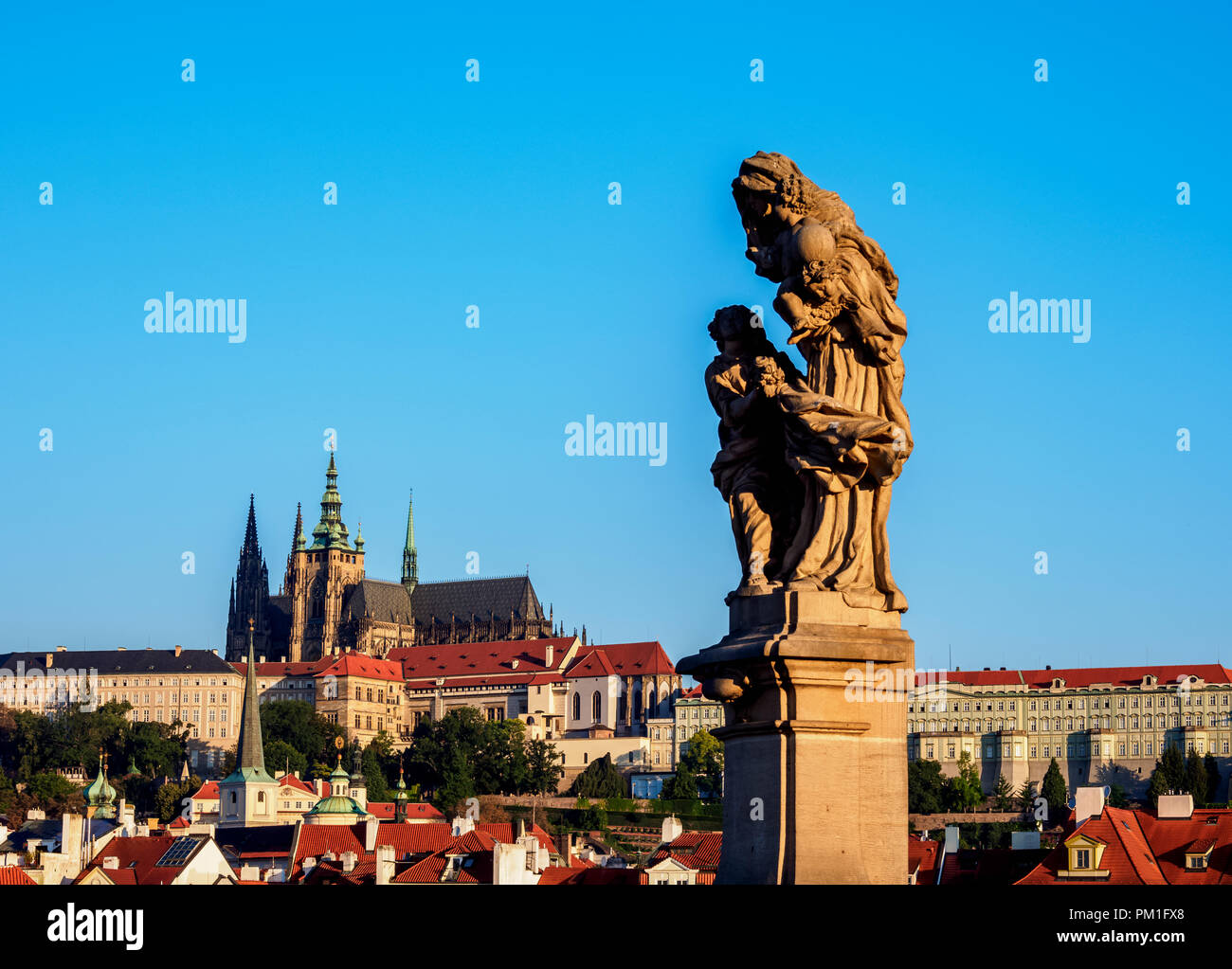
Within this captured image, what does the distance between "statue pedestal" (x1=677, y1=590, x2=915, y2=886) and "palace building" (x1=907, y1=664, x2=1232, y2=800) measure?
178 m

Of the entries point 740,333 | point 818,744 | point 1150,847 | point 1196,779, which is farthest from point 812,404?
point 1196,779

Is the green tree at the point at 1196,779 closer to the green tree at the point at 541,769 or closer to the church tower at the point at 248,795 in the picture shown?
the green tree at the point at 541,769

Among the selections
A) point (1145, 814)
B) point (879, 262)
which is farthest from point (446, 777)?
point (879, 262)

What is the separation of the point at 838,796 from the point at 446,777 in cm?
17923

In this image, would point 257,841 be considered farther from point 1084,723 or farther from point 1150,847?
point 1084,723

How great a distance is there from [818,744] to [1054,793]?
161m

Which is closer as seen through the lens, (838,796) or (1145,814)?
(838,796)

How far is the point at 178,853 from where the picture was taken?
8088cm

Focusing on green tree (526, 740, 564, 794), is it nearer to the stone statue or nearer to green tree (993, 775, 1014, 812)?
green tree (993, 775, 1014, 812)

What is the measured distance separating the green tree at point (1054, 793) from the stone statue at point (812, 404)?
154501mm

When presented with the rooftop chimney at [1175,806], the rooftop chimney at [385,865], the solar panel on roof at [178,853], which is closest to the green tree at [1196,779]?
the rooftop chimney at [385,865]
